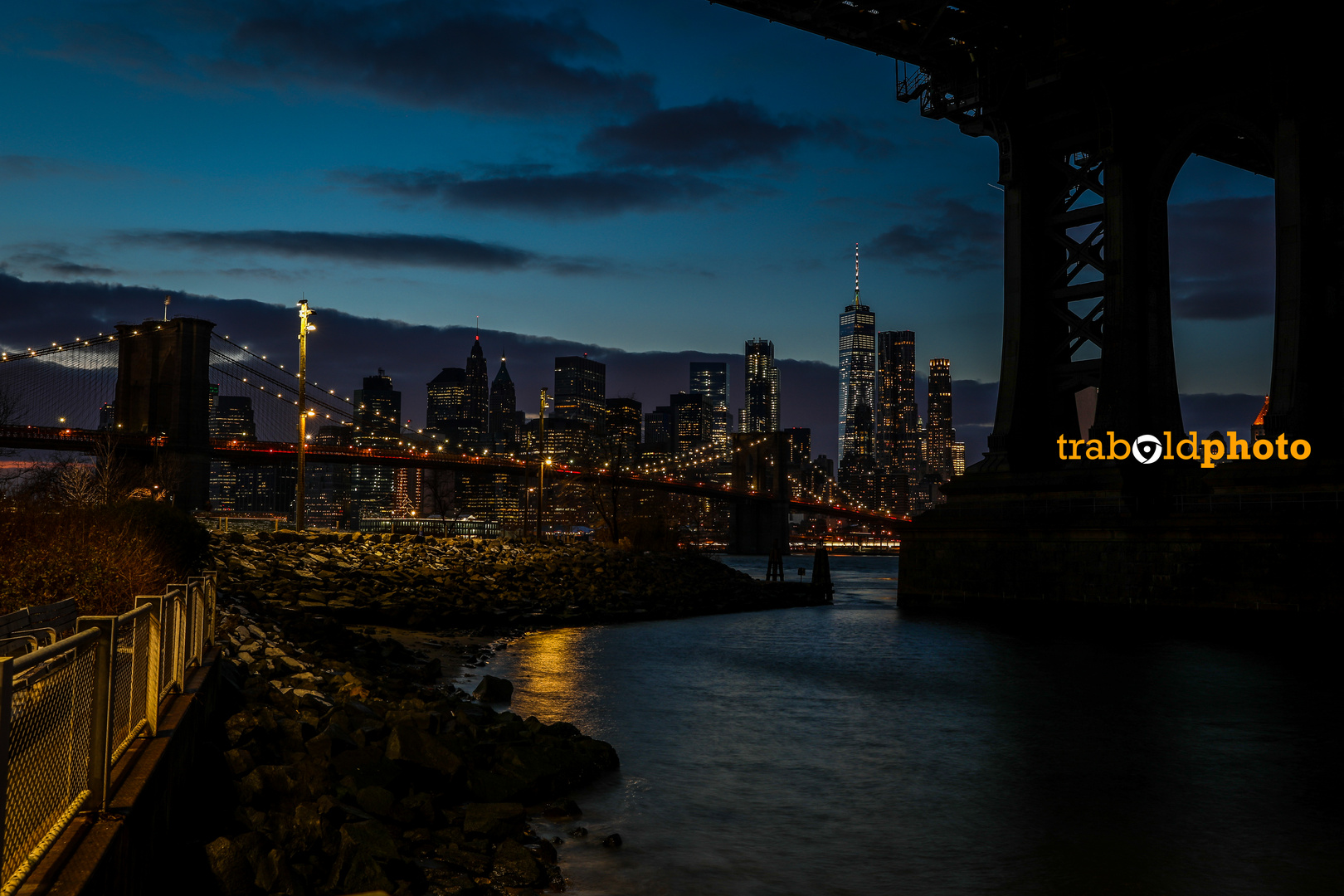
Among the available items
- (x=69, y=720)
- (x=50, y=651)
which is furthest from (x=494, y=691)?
(x=50, y=651)

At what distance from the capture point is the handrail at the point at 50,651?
13.5 ft

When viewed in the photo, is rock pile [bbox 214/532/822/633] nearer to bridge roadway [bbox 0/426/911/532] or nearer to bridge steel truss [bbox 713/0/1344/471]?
bridge roadway [bbox 0/426/911/532]

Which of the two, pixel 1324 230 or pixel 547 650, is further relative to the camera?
pixel 1324 230

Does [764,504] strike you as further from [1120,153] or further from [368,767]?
[368,767]

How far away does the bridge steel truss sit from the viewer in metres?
35.9

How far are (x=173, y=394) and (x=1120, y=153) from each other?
200 ft

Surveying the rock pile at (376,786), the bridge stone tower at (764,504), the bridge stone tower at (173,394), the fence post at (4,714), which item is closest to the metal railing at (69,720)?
the fence post at (4,714)

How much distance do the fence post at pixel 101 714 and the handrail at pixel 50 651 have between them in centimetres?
23

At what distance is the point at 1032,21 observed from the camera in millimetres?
42000

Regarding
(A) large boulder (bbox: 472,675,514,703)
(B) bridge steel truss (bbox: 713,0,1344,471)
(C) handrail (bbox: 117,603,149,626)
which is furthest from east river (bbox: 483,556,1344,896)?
(B) bridge steel truss (bbox: 713,0,1344,471)

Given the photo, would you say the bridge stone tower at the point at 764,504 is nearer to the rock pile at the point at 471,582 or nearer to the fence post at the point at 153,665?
the rock pile at the point at 471,582

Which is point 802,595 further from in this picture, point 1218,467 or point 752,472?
point 752,472

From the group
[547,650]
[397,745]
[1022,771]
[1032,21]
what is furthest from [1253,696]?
[1032,21]

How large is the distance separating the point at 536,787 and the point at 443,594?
→ 74.2ft
